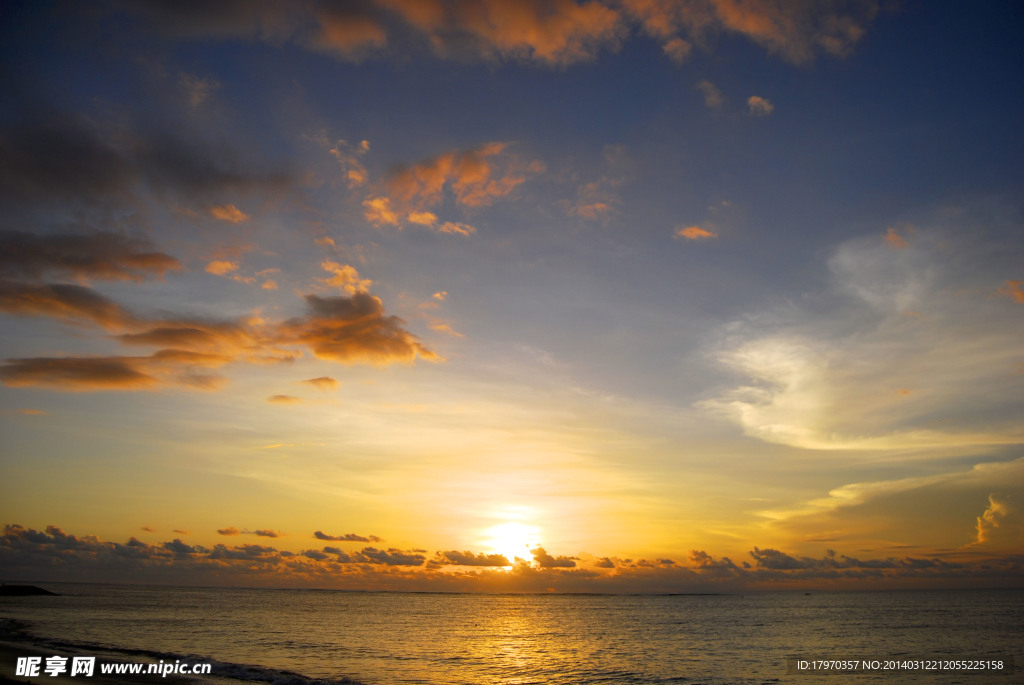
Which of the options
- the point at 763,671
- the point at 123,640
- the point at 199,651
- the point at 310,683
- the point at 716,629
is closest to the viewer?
the point at 310,683

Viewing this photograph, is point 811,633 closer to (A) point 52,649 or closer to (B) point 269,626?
(B) point 269,626

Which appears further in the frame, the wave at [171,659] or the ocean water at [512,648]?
the ocean water at [512,648]

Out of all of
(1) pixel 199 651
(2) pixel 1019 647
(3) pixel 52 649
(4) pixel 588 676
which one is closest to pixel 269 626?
(1) pixel 199 651

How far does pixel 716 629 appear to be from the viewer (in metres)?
98.2

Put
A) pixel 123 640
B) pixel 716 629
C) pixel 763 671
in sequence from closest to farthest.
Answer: pixel 763 671
pixel 123 640
pixel 716 629

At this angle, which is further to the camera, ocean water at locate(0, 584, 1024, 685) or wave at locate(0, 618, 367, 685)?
ocean water at locate(0, 584, 1024, 685)

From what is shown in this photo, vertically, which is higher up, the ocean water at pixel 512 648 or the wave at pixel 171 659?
the wave at pixel 171 659

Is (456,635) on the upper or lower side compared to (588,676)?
lower

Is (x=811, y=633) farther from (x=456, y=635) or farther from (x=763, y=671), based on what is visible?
(x=456, y=635)

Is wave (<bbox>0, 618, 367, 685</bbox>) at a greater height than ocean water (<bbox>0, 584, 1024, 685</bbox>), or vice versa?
wave (<bbox>0, 618, 367, 685</bbox>)

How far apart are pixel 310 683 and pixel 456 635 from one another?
159 feet

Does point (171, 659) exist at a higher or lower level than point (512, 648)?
higher

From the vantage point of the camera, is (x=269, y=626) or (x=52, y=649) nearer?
(x=52, y=649)

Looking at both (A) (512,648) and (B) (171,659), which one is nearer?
(B) (171,659)
